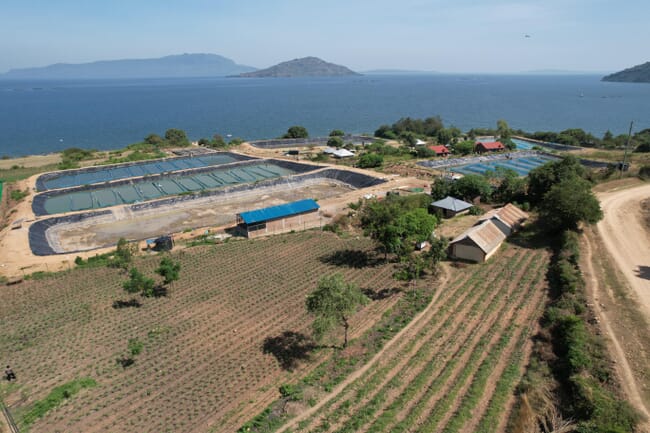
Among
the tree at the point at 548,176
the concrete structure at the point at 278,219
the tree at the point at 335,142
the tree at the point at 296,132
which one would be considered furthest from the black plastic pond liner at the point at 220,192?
the tree at the point at 296,132

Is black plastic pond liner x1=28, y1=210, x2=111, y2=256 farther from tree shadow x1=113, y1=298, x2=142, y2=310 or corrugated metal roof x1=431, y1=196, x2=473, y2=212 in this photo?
corrugated metal roof x1=431, y1=196, x2=473, y2=212

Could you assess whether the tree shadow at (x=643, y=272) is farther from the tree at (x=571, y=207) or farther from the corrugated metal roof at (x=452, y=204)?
the corrugated metal roof at (x=452, y=204)

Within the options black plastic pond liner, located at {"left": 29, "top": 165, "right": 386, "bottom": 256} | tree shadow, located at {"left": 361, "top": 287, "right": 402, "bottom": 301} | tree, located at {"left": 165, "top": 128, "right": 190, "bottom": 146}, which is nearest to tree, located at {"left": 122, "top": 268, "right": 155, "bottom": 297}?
tree shadow, located at {"left": 361, "top": 287, "right": 402, "bottom": 301}

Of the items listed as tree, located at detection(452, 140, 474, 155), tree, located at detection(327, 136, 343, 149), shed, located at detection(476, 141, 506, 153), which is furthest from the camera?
tree, located at detection(327, 136, 343, 149)

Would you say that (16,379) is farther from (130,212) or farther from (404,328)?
(130,212)

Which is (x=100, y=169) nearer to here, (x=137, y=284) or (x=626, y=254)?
(x=137, y=284)

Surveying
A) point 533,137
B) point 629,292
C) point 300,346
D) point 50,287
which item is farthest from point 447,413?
point 533,137

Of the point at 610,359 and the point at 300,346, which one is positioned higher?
the point at 610,359
